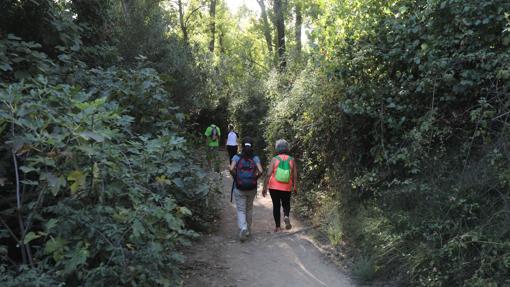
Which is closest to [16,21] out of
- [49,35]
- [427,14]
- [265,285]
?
[49,35]

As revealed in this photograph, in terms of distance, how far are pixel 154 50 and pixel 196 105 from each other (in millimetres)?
2651

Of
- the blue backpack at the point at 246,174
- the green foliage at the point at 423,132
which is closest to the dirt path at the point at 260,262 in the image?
the green foliage at the point at 423,132

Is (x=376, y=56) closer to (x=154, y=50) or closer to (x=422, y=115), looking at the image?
(x=422, y=115)

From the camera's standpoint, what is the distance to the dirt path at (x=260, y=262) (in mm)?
5578

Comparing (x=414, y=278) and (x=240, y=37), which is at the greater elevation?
(x=240, y=37)

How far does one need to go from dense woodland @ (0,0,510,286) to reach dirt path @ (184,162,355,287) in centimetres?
47

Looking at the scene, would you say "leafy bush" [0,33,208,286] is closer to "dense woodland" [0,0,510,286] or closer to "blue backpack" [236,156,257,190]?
"dense woodland" [0,0,510,286]

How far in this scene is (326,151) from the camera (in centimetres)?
846

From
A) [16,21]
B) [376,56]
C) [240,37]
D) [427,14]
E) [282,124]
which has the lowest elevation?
[282,124]

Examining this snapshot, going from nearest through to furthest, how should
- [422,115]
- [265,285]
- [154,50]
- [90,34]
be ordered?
[265,285]
[422,115]
[90,34]
[154,50]

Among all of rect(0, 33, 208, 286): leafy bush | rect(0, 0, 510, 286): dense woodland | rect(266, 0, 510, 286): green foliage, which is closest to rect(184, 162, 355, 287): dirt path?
rect(0, 0, 510, 286): dense woodland

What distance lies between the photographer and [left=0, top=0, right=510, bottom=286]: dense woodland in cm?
316

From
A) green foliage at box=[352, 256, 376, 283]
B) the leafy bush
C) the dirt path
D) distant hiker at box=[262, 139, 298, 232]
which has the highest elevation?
the leafy bush

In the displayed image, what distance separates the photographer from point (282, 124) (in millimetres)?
11320
